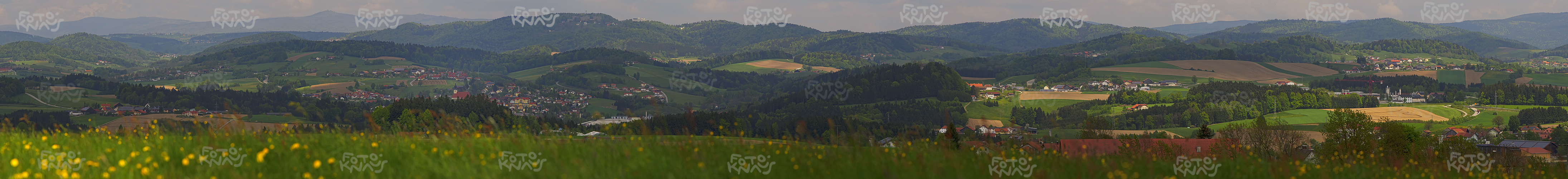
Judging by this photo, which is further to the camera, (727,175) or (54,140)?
(54,140)

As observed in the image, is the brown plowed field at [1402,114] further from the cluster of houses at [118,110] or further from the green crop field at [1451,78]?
the cluster of houses at [118,110]

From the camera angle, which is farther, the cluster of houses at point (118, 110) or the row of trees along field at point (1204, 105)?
the row of trees along field at point (1204, 105)

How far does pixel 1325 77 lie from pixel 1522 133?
96.8 meters

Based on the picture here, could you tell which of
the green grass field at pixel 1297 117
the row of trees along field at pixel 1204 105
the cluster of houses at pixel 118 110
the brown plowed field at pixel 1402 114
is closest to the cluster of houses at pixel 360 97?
the cluster of houses at pixel 118 110

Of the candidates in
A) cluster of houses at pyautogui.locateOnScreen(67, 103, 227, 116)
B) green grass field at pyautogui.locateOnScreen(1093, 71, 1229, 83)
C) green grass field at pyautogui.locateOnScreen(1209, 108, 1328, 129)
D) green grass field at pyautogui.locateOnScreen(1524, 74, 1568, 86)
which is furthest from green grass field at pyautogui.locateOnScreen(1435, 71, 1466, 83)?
cluster of houses at pyautogui.locateOnScreen(67, 103, 227, 116)

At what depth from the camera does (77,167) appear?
26.0 feet

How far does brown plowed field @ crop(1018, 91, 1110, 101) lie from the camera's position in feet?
516

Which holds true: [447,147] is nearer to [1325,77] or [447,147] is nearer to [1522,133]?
[1522,133]

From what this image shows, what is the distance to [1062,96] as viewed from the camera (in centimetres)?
16062

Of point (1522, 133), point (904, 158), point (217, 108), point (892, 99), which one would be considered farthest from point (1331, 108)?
point (217, 108)

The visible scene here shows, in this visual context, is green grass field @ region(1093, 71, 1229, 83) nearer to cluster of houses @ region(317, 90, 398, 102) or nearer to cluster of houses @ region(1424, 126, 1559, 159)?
cluster of houses @ region(1424, 126, 1559, 159)

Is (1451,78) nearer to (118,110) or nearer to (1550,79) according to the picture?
(1550,79)

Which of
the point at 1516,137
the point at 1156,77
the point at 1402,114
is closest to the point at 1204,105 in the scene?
the point at 1402,114

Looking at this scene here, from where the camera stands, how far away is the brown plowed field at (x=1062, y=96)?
15712 centimetres
